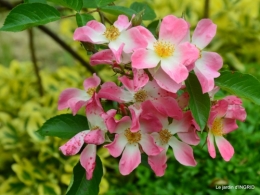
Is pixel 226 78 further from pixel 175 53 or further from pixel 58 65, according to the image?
pixel 58 65

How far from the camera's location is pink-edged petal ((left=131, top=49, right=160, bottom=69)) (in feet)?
2.43

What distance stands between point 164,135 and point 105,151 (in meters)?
1.00

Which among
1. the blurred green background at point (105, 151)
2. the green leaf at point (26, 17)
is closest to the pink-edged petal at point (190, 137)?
the blurred green background at point (105, 151)

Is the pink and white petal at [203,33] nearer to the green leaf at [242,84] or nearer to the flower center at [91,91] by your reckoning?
the green leaf at [242,84]

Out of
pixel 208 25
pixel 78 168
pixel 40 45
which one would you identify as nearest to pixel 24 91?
pixel 40 45

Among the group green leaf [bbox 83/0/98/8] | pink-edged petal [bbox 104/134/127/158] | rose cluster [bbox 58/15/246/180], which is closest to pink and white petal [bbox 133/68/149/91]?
rose cluster [bbox 58/15/246/180]

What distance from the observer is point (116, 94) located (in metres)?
0.82

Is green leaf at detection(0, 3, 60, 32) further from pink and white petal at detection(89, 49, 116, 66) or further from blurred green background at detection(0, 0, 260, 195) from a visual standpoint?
blurred green background at detection(0, 0, 260, 195)

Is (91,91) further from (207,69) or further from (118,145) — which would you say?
(207,69)

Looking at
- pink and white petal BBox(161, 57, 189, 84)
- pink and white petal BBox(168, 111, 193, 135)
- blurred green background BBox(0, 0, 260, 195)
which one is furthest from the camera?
blurred green background BBox(0, 0, 260, 195)

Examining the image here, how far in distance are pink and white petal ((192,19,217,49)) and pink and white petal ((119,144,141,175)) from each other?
0.73 feet

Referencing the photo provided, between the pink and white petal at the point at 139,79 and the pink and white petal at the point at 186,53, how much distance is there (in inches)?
2.4

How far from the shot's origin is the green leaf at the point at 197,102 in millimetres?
785

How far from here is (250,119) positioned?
1661 millimetres
